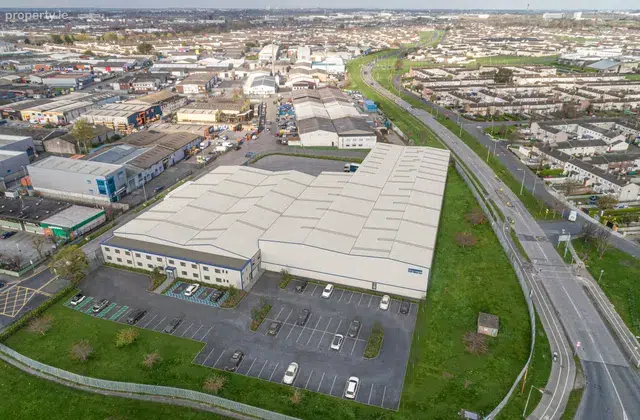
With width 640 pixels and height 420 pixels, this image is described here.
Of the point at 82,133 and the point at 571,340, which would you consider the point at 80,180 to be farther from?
the point at 571,340

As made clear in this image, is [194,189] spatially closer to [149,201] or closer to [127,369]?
[149,201]

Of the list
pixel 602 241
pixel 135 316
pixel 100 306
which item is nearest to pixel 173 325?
pixel 135 316

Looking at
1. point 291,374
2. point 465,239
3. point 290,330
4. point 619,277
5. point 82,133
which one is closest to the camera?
point 291,374

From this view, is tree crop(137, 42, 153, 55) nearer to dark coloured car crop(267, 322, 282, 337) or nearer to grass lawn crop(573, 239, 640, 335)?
dark coloured car crop(267, 322, 282, 337)

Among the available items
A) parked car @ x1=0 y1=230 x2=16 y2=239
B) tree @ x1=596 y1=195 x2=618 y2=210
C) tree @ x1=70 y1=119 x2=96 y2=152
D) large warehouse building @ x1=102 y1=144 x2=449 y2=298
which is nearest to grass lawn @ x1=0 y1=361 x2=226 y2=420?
large warehouse building @ x1=102 y1=144 x2=449 y2=298

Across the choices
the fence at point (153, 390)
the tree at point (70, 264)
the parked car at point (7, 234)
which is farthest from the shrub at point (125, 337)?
the parked car at point (7, 234)

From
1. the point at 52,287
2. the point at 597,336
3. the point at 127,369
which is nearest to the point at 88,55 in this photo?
the point at 52,287
